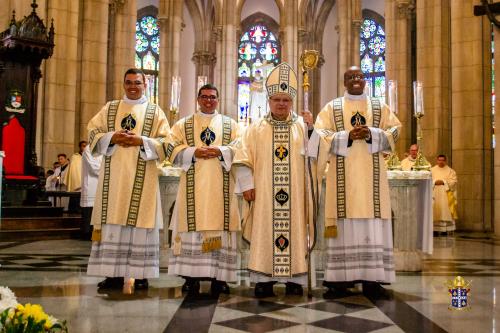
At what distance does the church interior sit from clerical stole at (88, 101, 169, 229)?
0.70 metres

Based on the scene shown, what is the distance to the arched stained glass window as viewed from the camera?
1234 inches

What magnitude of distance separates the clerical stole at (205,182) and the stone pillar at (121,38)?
12419 millimetres

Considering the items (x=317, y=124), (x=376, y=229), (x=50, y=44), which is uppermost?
(x=50, y=44)

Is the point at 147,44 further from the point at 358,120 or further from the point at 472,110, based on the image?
the point at 358,120

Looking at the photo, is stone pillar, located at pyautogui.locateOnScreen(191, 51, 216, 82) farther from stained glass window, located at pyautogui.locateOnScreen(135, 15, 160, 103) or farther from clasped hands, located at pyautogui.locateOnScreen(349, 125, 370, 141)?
clasped hands, located at pyautogui.locateOnScreen(349, 125, 370, 141)

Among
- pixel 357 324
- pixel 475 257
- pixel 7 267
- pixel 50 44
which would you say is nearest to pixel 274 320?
pixel 357 324

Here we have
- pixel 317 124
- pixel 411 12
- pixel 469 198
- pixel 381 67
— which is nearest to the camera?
pixel 317 124

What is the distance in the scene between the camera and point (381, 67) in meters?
31.3

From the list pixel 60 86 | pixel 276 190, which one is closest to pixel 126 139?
pixel 276 190

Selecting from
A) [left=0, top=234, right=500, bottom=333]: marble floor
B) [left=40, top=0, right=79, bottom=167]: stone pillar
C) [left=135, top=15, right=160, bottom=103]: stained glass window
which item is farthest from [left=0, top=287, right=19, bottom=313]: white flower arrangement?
[left=135, top=15, right=160, bottom=103]: stained glass window

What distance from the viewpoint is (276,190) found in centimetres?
528

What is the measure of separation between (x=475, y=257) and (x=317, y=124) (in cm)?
395

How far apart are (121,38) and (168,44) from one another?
7160 millimetres

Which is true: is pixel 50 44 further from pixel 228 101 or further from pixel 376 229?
pixel 228 101
